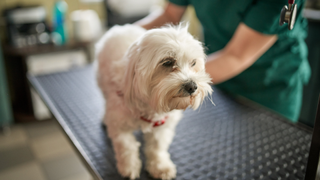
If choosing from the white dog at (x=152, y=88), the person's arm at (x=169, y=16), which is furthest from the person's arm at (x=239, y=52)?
the person's arm at (x=169, y=16)

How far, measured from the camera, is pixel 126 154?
81cm

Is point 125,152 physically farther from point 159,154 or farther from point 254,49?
point 254,49

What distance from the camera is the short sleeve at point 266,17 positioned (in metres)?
0.96

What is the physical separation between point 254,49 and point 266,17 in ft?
0.42

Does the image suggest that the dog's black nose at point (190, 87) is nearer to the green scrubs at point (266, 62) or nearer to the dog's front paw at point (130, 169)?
the dog's front paw at point (130, 169)

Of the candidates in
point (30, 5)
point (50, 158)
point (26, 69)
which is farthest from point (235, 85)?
point (30, 5)

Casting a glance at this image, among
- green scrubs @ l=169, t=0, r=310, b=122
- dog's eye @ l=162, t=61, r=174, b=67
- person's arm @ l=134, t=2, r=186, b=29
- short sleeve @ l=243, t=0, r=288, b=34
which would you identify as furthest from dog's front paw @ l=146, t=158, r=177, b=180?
person's arm @ l=134, t=2, r=186, b=29

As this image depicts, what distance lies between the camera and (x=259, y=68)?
4.50 ft

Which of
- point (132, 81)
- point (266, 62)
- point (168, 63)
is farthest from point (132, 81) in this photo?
point (266, 62)

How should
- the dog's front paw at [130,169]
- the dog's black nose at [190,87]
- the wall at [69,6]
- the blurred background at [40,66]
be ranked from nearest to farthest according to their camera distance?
the dog's black nose at [190,87]
the dog's front paw at [130,169]
the blurred background at [40,66]
the wall at [69,6]

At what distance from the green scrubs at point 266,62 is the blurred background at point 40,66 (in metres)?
0.84

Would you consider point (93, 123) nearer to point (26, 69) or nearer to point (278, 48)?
point (278, 48)

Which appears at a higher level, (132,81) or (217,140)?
(132,81)

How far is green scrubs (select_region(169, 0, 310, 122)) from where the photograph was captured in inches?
48.0
